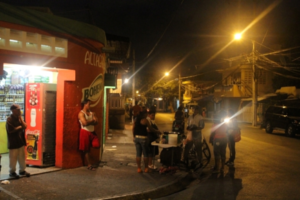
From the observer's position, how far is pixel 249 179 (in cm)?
798

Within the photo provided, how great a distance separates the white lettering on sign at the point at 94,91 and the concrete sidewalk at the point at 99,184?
1.94 metres

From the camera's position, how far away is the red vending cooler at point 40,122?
818cm

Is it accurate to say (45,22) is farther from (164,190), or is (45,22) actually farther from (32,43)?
(164,190)

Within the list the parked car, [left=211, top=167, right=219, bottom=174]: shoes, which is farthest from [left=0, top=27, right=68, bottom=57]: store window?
the parked car

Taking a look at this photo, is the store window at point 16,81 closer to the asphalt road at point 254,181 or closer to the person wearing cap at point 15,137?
the person wearing cap at point 15,137

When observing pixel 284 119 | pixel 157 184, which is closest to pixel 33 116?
pixel 157 184

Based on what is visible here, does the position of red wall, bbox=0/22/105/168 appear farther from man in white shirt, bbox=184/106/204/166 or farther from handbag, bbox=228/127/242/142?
handbag, bbox=228/127/242/142

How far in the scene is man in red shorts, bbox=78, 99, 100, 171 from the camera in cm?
820

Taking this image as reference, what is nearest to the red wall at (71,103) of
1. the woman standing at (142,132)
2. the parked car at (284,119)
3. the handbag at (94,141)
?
the handbag at (94,141)

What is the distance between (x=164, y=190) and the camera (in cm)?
698

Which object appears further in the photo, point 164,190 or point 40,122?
point 40,122

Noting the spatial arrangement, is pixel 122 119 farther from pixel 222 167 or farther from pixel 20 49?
pixel 20 49

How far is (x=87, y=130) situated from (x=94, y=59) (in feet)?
7.14

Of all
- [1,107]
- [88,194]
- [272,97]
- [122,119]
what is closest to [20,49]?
[1,107]
